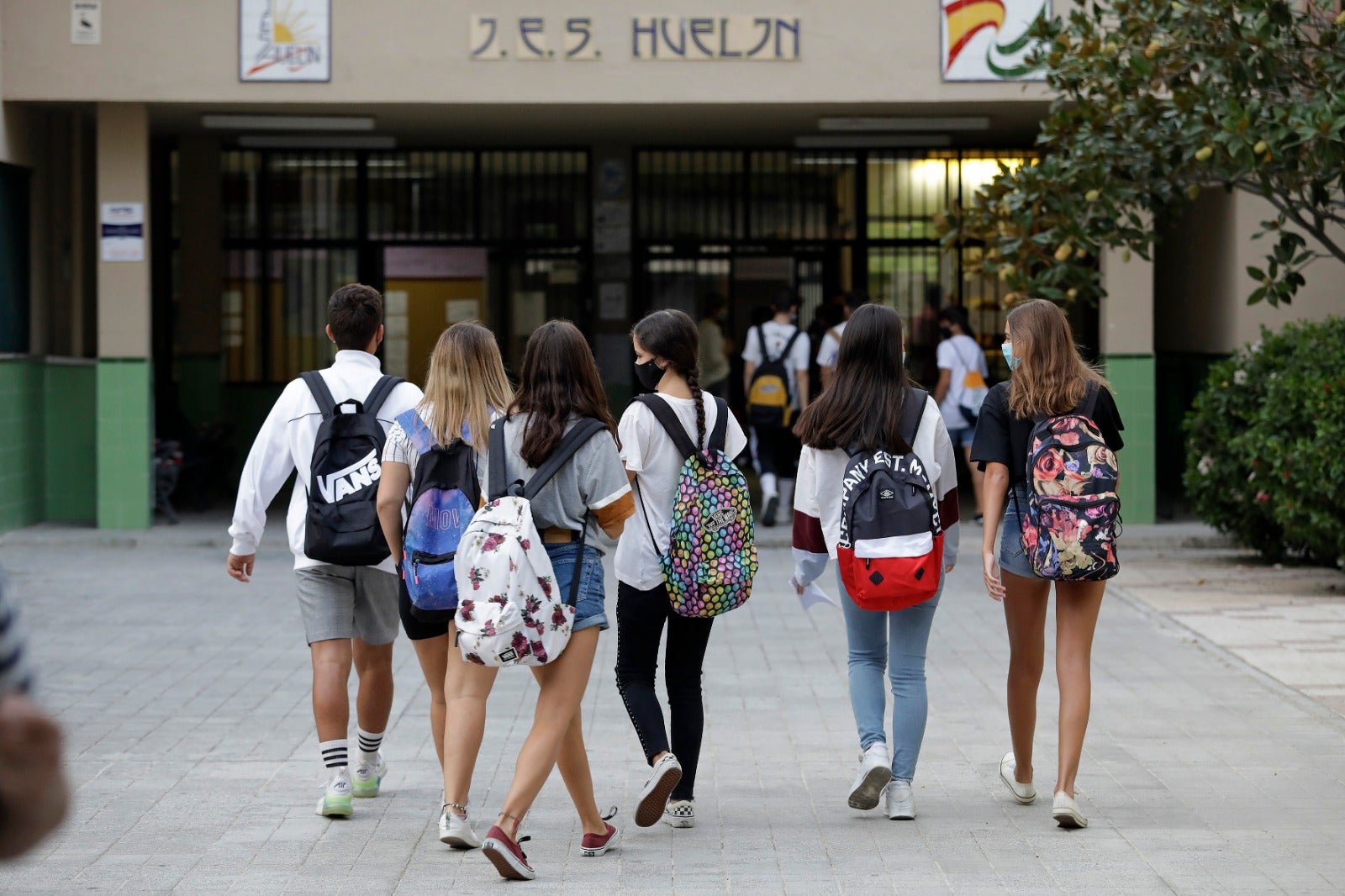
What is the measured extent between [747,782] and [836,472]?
1320 millimetres

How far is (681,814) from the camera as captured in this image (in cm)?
567

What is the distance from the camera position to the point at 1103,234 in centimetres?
1077

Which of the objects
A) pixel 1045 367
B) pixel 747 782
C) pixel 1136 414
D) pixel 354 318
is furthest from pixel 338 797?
pixel 1136 414

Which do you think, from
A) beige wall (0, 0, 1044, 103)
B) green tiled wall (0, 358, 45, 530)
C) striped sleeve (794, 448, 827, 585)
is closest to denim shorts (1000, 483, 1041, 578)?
striped sleeve (794, 448, 827, 585)

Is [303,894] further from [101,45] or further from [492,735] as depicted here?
[101,45]

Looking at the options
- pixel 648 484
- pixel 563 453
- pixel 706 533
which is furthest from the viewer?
pixel 648 484

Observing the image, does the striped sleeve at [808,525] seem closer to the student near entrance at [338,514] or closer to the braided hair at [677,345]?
the braided hair at [677,345]

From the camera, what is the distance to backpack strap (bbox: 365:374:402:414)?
5711mm

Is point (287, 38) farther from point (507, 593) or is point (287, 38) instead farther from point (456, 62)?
point (507, 593)

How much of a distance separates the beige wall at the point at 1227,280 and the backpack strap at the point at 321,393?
908 cm

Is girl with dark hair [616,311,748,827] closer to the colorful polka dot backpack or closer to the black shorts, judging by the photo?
the colorful polka dot backpack

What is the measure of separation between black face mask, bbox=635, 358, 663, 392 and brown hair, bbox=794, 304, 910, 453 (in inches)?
20.4


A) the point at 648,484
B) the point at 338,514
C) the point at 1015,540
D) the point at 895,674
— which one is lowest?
the point at 895,674

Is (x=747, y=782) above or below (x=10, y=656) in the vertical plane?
below
